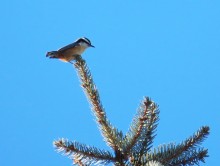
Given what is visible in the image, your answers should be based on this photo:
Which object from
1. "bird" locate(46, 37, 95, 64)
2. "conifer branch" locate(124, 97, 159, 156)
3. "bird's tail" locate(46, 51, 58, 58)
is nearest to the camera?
"conifer branch" locate(124, 97, 159, 156)

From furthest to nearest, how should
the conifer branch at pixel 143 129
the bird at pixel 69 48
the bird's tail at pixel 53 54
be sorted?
the bird's tail at pixel 53 54, the bird at pixel 69 48, the conifer branch at pixel 143 129

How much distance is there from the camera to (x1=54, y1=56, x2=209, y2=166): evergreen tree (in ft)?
8.13

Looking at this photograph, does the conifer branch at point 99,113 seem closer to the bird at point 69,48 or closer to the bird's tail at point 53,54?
the bird at point 69,48

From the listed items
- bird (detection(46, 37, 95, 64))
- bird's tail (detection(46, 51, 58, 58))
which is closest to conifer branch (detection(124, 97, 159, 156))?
bird (detection(46, 37, 95, 64))

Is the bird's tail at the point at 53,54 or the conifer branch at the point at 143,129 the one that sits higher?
the bird's tail at the point at 53,54

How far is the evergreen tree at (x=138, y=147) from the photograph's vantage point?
8.13 feet

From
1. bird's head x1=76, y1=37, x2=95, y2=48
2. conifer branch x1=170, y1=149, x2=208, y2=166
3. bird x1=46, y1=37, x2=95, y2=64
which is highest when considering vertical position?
bird's head x1=76, y1=37, x2=95, y2=48

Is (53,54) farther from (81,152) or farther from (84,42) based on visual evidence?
(81,152)

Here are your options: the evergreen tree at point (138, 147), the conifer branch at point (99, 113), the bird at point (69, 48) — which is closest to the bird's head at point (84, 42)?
the bird at point (69, 48)

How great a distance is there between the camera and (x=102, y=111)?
2730 mm

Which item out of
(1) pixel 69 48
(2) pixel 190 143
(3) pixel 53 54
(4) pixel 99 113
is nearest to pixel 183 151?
(2) pixel 190 143

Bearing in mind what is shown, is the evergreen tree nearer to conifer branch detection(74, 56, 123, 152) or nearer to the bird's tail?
conifer branch detection(74, 56, 123, 152)

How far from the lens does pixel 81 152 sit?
2.58m

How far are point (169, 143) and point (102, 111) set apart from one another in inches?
20.5
